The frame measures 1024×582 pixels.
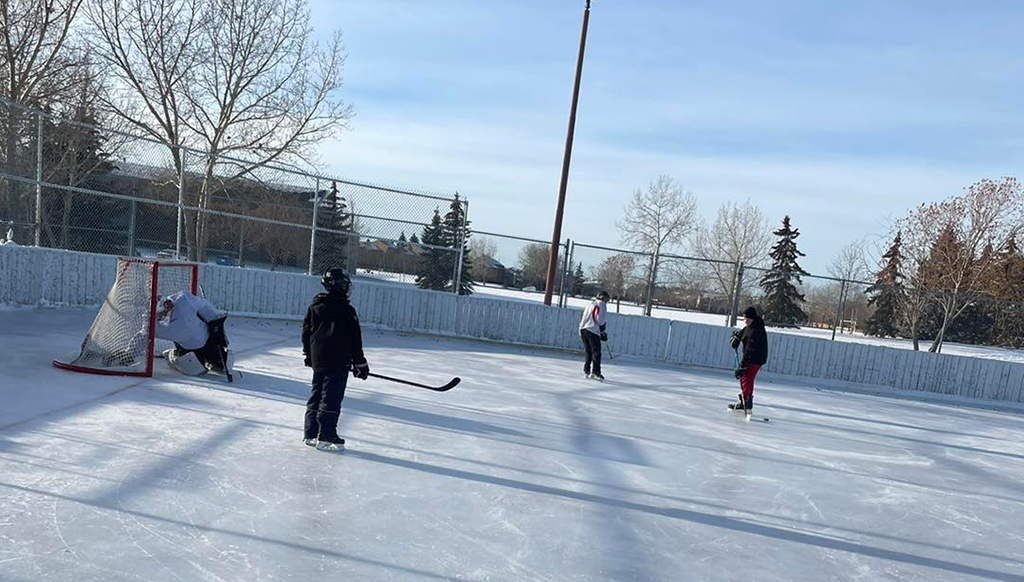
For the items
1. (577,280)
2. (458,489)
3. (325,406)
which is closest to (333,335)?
(325,406)

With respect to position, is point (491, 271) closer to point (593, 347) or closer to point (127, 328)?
point (593, 347)

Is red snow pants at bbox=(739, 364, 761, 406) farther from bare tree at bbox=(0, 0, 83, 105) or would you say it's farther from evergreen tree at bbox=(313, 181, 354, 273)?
bare tree at bbox=(0, 0, 83, 105)

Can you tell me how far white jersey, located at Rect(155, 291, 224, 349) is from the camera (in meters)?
8.16

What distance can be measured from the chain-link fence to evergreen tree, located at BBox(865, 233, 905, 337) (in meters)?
10.7

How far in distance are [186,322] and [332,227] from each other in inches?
331

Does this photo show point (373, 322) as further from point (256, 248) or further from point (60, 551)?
point (60, 551)

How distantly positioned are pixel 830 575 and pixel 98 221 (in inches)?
622

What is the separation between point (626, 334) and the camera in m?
16.0

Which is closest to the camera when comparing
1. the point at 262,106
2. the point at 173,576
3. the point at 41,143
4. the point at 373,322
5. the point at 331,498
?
the point at 173,576

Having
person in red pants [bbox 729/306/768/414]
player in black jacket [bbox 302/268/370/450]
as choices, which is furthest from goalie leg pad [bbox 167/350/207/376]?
person in red pants [bbox 729/306/768/414]

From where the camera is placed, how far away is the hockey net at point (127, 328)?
26.8 feet

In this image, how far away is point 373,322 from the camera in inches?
647

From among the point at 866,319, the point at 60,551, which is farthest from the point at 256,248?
the point at 866,319

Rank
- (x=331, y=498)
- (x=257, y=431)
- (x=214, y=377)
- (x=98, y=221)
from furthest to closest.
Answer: (x=98, y=221), (x=214, y=377), (x=257, y=431), (x=331, y=498)
